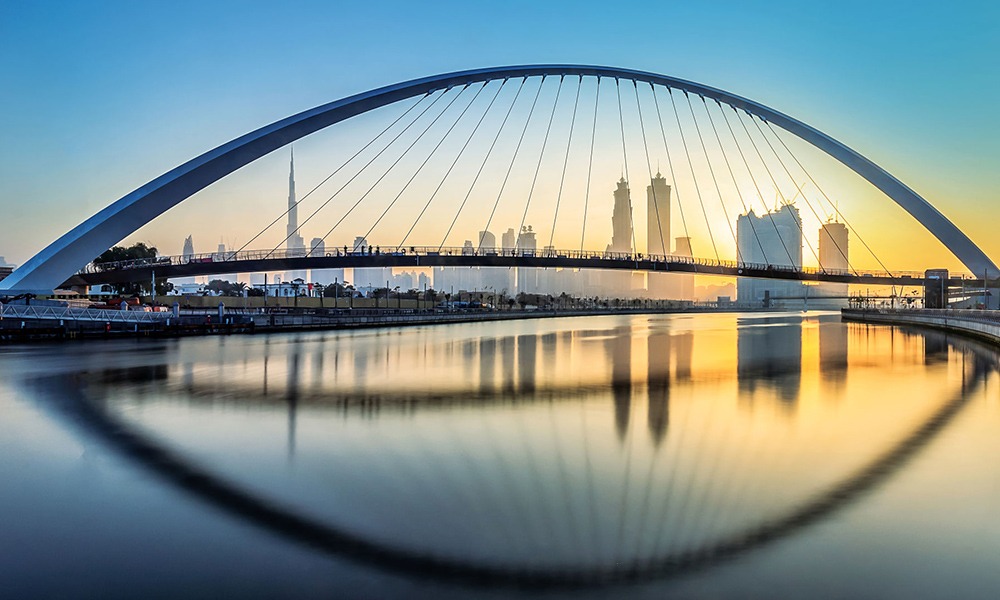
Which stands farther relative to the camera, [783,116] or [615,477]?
[783,116]

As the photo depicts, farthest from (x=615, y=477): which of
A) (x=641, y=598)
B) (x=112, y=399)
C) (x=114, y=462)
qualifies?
(x=112, y=399)

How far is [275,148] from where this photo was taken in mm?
32750

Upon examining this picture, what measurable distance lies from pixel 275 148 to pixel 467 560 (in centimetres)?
3163

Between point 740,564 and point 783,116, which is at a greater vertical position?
point 783,116

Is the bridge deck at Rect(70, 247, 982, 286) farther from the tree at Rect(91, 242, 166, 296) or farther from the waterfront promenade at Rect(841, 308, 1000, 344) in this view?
the tree at Rect(91, 242, 166, 296)

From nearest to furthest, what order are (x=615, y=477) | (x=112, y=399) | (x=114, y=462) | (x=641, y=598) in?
(x=641, y=598) → (x=615, y=477) → (x=114, y=462) → (x=112, y=399)

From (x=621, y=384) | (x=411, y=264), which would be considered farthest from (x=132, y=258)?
(x=621, y=384)

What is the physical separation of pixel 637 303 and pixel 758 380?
132 metres

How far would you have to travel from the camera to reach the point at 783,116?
45.4 metres

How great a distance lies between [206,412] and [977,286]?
60.5 meters

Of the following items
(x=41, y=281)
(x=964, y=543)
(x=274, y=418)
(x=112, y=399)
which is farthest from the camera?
(x=41, y=281)

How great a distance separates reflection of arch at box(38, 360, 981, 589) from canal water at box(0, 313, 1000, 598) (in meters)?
0.02

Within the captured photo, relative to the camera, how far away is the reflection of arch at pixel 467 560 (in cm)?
434

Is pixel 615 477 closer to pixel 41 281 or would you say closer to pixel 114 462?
pixel 114 462
